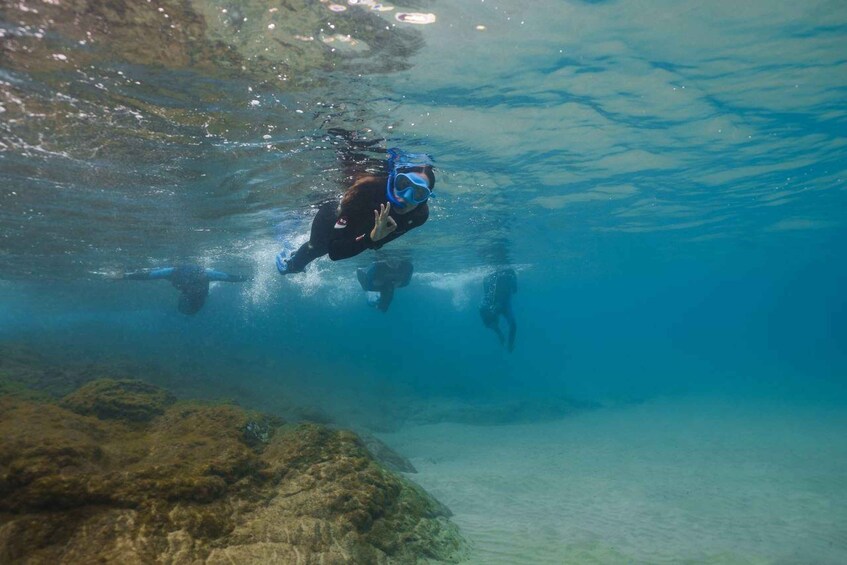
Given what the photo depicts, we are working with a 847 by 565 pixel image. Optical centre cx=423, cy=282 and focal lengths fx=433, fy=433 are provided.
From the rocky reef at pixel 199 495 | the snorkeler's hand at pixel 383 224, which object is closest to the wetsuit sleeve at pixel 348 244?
the snorkeler's hand at pixel 383 224

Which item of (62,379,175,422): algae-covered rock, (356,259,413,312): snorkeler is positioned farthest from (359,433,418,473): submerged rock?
(62,379,175,422): algae-covered rock

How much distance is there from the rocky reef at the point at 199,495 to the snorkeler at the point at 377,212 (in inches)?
122

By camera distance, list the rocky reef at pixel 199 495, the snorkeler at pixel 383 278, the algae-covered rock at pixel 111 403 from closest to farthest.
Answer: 1. the rocky reef at pixel 199 495
2. the algae-covered rock at pixel 111 403
3. the snorkeler at pixel 383 278

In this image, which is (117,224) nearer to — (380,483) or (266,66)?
(266,66)

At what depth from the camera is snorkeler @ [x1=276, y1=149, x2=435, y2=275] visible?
6.54 meters

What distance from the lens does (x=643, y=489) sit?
1259 centimetres

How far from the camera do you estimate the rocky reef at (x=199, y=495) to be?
159 inches

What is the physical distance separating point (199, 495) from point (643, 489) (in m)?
12.4

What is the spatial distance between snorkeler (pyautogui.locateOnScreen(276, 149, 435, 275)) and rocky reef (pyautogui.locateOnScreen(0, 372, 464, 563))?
122 inches

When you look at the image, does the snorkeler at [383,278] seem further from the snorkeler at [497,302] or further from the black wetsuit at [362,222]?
the black wetsuit at [362,222]

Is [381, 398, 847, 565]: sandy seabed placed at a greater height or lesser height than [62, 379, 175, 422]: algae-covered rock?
lesser

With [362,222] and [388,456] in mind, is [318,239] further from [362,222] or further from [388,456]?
[388,456]

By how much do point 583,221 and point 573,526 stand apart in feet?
62.5

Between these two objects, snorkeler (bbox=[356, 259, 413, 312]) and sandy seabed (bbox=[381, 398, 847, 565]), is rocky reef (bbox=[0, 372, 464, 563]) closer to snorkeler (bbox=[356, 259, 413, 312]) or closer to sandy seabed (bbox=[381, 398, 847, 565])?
sandy seabed (bbox=[381, 398, 847, 565])
